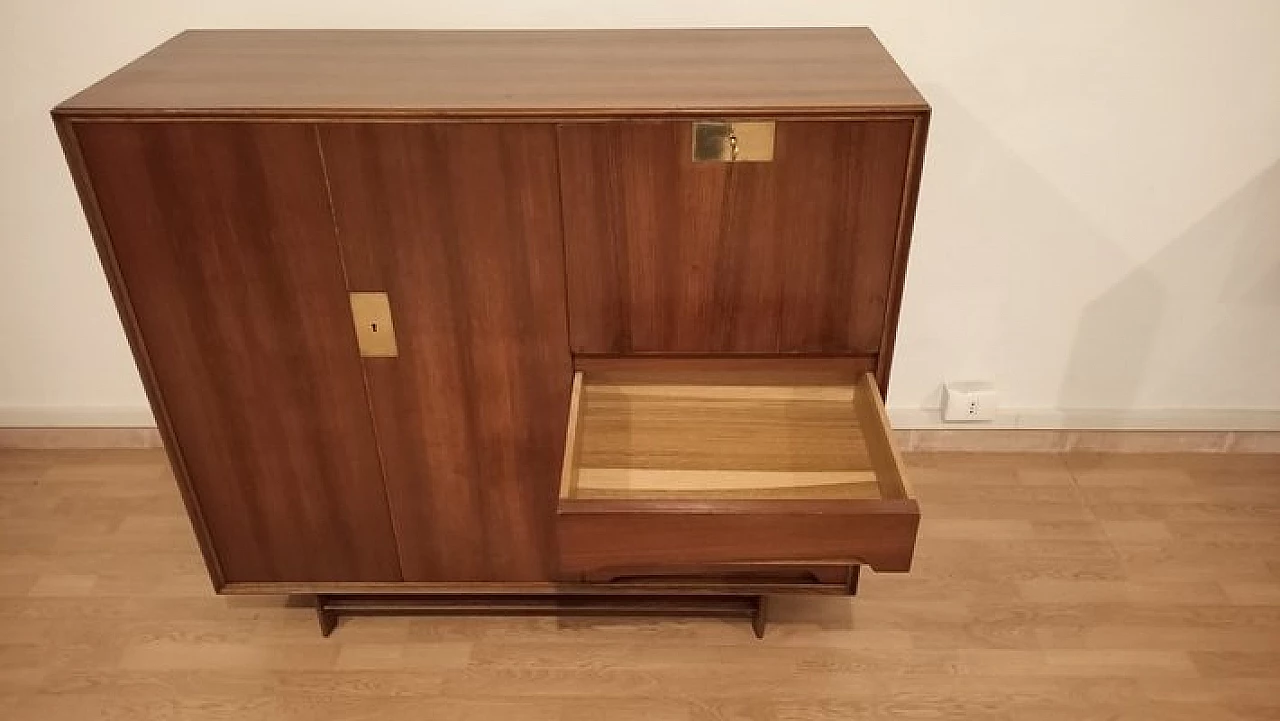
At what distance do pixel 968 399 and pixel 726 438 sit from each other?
3.12ft

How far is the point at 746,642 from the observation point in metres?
1.76

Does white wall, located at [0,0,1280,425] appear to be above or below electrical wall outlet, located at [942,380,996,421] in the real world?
above

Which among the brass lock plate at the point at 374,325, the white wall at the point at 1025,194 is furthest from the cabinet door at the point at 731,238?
the white wall at the point at 1025,194

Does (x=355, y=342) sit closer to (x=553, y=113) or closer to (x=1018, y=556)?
(x=553, y=113)

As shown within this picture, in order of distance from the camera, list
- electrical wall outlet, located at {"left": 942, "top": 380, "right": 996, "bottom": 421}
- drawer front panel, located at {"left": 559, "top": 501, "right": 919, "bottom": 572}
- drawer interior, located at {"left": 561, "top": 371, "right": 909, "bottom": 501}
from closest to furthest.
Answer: drawer front panel, located at {"left": 559, "top": 501, "right": 919, "bottom": 572}, drawer interior, located at {"left": 561, "top": 371, "right": 909, "bottom": 501}, electrical wall outlet, located at {"left": 942, "top": 380, "right": 996, "bottom": 421}

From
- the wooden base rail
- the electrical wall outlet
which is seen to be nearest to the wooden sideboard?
the wooden base rail

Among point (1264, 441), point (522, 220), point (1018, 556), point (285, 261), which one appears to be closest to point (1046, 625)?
point (1018, 556)

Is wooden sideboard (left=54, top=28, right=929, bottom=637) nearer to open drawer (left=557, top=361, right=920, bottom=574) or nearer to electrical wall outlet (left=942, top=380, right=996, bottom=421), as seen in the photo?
open drawer (left=557, top=361, right=920, bottom=574)

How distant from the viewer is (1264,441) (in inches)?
87.7

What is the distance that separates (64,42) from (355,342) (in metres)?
0.93

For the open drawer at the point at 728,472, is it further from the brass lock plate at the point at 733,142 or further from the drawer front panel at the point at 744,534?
the brass lock plate at the point at 733,142

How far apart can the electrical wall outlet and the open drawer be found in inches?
31.7

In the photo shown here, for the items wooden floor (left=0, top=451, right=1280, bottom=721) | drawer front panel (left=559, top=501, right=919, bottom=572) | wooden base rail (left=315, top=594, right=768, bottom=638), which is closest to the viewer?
drawer front panel (left=559, top=501, right=919, bottom=572)

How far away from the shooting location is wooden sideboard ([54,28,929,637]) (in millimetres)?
1215
